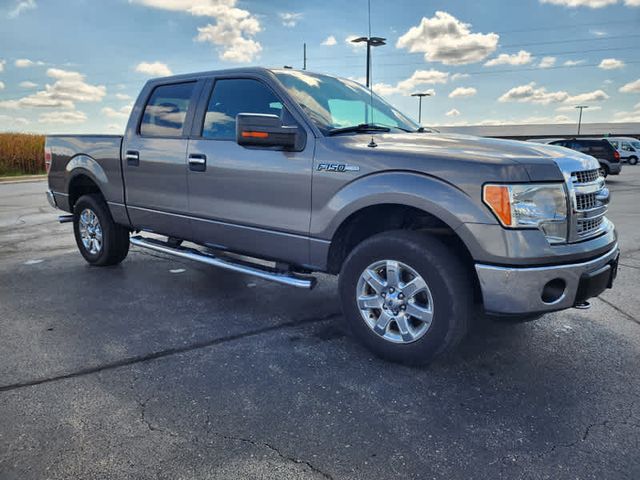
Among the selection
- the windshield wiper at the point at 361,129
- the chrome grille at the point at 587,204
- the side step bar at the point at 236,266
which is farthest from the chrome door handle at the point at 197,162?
the chrome grille at the point at 587,204

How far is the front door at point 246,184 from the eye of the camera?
3822 millimetres

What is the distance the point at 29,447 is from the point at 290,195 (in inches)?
86.9

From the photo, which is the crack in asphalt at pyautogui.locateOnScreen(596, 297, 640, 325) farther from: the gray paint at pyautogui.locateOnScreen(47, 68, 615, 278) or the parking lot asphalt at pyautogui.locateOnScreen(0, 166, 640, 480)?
the gray paint at pyautogui.locateOnScreen(47, 68, 615, 278)

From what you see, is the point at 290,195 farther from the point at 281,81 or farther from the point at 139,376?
the point at 139,376

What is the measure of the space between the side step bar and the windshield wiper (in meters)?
1.09

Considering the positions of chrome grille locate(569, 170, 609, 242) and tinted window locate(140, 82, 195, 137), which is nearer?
chrome grille locate(569, 170, 609, 242)

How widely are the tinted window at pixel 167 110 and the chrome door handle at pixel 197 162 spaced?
1.16 ft

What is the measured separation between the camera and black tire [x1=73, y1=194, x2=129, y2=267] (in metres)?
5.72

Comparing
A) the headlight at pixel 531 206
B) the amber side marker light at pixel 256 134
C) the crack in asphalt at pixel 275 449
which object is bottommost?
the crack in asphalt at pixel 275 449

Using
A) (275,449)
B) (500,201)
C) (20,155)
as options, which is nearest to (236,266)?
(275,449)

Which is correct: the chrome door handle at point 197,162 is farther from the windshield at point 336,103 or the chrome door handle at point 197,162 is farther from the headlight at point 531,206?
the headlight at point 531,206

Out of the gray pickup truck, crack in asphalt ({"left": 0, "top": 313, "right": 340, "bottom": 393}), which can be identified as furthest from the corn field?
crack in asphalt ({"left": 0, "top": 313, "right": 340, "bottom": 393})

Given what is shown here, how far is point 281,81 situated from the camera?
160 inches

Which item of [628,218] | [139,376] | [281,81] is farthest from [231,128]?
[628,218]
